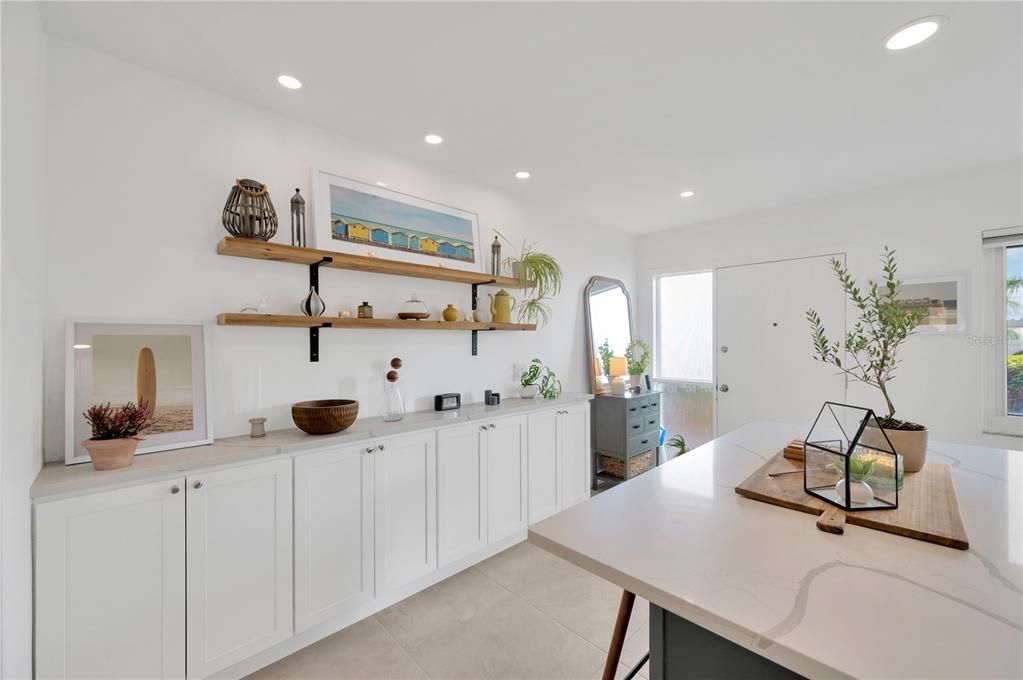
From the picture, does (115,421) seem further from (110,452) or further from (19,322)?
(19,322)

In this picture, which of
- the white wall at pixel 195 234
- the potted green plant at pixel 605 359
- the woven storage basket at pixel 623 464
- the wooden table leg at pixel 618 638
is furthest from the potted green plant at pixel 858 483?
the potted green plant at pixel 605 359

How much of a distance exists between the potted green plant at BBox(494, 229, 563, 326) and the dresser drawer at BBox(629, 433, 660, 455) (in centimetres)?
130

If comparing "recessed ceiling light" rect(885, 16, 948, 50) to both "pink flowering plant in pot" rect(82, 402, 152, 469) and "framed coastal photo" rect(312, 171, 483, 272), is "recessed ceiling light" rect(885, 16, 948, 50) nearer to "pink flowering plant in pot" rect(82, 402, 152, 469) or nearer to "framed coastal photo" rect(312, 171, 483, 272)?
"framed coastal photo" rect(312, 171, 483, 272)

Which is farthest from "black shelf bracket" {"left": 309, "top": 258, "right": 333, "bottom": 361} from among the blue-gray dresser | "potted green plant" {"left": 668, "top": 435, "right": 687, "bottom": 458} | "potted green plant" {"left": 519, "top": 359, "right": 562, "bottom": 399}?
"potted green plant" {"left": 668, "top": 435, "right": 687, "bottom": 458}

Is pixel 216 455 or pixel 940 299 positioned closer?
pixel 216 455

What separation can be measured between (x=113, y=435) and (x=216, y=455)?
0.32 meters

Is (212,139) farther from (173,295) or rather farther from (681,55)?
(681,55)

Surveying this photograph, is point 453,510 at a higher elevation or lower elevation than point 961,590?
lower

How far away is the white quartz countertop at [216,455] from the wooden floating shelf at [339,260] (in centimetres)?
85

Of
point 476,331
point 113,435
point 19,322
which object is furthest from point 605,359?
point 19,322

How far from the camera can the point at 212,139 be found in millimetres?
1946

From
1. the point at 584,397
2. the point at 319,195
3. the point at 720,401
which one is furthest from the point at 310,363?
the point at 720,401

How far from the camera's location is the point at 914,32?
157 centimetres

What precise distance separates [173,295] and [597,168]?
8.07 ft
